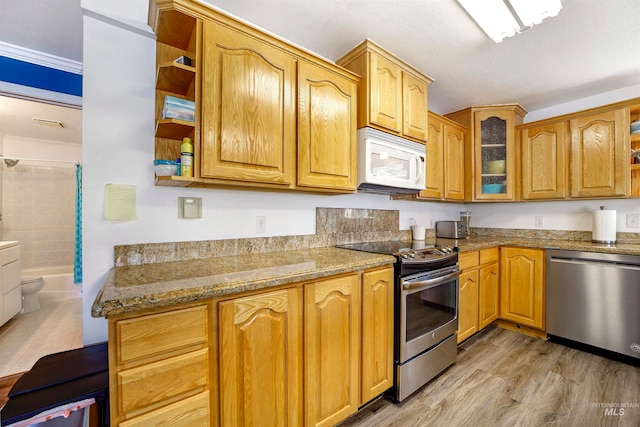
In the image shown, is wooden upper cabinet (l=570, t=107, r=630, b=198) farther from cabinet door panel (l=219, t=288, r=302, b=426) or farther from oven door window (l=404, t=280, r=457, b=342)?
cabinet door panel (l=219, t=288, r=302, b=426)

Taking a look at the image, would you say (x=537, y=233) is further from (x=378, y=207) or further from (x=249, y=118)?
(x=249, y=118)

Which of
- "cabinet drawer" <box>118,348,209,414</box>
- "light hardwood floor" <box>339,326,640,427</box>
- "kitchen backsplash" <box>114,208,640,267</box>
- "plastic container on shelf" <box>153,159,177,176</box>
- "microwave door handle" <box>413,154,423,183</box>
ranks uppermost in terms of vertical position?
"microwave door handle" <box>413,154,423,183</box>

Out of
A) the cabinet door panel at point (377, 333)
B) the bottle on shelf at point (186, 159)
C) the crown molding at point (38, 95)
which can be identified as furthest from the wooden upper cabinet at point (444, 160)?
the crown molding at point (38, 95)

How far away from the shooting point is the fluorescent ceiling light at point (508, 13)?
4.60ft

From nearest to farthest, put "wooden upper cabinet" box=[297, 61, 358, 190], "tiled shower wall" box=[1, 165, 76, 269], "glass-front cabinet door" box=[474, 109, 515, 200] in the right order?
1. "wooden upper cabinet" box=[297, 61, 358, 190]
2. "glass-front cabinet door" box=[474, 109, 515, 200]
3. "tiled shower wall" box=[1, 165, 76, 269]

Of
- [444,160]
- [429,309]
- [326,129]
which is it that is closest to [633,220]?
[444,160]

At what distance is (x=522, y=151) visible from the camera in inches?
107

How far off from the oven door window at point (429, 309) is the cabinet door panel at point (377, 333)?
5.5 inches

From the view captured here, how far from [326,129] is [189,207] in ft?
3.10

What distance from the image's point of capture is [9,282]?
263 cm

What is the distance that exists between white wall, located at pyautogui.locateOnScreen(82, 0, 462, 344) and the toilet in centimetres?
268

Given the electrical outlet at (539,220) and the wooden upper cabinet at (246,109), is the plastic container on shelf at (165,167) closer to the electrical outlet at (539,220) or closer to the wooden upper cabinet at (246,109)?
the wooden upper cabinet at (246,109)

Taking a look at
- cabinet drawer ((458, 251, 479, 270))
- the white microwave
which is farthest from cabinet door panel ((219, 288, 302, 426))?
cabinet drawer ((458, 251, 479, 270))

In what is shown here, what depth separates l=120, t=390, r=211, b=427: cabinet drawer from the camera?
84cm
